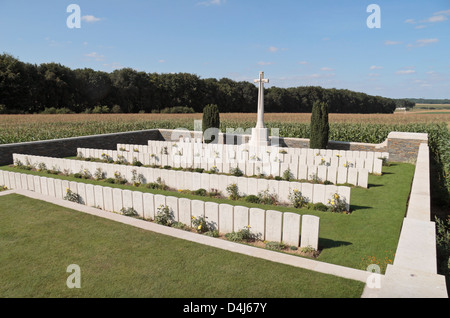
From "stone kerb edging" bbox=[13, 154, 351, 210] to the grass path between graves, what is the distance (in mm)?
473

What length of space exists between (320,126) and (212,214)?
37.9 ft

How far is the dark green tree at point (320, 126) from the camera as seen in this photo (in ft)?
52.6

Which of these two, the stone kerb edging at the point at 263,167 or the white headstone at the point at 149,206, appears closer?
the white headstone at the point at 149,206

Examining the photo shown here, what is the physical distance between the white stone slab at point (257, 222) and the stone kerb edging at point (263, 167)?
226 inches

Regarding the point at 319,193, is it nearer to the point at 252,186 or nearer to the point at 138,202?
the point at 252,186

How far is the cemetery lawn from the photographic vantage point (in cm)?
386

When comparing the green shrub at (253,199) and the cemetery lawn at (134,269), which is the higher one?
the cemetery lawn at (134,269)

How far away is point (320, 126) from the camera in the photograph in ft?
52.6

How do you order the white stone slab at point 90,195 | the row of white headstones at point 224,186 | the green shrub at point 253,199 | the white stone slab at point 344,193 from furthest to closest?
1. the green shrub at point 253,199
2. the white stone slab at point 90,195
3. the white stone slab at point 344,193
4. the row of white headstones at point 224,186

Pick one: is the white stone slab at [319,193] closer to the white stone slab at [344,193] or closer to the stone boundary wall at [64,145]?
the white stone slab at [344,193]

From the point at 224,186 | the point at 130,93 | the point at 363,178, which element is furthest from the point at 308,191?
the point at 130,93

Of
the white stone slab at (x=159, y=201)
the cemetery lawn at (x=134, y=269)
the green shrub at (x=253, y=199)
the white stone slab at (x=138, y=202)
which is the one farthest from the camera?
the green shrub at (x=253, y=199)

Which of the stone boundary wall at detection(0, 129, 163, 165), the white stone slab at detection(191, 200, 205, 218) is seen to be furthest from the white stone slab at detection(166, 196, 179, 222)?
the stone boundary wall at detection(0, 129, 163, 165)

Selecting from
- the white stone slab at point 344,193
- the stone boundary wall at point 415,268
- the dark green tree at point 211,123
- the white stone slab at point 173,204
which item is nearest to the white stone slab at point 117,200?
the white stone slab at point 173,204
